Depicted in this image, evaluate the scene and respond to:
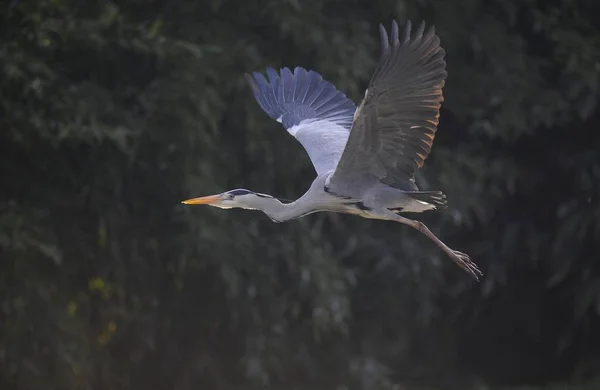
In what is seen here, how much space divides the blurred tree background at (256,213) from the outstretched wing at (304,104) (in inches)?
69.2

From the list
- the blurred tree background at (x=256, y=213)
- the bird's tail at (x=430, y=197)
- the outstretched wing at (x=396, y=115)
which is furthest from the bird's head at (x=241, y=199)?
the blurred tree background at (x=256, y=213)

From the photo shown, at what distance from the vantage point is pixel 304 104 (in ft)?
21.5

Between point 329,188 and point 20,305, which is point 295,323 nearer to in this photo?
point 20,305

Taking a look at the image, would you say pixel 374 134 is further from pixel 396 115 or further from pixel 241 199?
pixel 241 199

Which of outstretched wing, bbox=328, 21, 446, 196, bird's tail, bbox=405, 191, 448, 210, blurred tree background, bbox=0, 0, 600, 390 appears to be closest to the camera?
outstretched wing, bbox=328, 21, 446, 196

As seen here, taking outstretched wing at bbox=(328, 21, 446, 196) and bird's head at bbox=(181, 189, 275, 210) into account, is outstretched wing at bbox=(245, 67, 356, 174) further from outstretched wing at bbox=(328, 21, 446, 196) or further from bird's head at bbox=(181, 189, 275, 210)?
outstretched wing at bbox=(328, 21, 446, 196)

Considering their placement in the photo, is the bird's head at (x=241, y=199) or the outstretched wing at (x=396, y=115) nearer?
the outstretched wing at (x=396, y=115)

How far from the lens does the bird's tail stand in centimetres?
525

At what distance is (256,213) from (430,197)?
3.59m

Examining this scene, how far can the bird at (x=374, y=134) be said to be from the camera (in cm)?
477

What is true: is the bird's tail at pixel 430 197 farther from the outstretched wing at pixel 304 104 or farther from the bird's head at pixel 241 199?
the outstretched wing at pixel 304 104

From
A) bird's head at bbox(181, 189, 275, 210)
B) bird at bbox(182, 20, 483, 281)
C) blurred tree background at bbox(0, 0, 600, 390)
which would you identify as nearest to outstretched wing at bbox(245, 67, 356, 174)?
bird at bbox(182, 20, 483, 281)

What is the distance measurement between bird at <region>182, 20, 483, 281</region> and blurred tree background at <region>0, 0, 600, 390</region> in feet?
6.44

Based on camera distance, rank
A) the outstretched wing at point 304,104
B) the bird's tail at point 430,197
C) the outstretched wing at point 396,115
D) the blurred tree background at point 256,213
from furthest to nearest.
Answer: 1. the blurred tree background at point 256,213
2. the outstretched wing at point 304,104
3. the bird's tail at point 430,197
4. the outstretched wing at point 396,115
